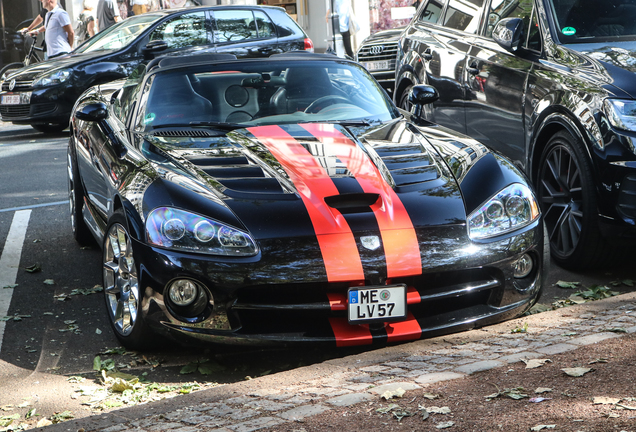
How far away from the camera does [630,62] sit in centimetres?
516

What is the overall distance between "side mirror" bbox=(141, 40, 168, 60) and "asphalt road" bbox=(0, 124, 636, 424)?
15.1 feet

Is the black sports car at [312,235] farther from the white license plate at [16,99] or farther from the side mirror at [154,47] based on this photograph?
the white license plate at [16,99]

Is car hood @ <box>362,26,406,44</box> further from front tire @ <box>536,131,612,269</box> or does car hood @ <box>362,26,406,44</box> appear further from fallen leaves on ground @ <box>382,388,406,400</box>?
fallen leaves on ground @ <box>382,388,406,400</box>

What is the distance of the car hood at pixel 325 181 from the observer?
12.8 feet

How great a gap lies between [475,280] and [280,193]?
3.31ft

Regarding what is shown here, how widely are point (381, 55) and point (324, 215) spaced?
31.8 feet

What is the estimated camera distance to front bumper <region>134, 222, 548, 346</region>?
375 centimetres

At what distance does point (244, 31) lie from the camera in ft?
40.5

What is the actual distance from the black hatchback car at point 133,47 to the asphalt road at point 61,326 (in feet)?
14.3

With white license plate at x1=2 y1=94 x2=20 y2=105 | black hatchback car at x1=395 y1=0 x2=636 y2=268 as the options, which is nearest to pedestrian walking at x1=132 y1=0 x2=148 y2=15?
white license plate at x1=2 y1=94 x2=20 y2=105

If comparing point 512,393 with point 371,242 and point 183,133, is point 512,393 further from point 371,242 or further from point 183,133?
point 183,133

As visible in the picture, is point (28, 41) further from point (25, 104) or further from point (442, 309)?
point (442, 309)

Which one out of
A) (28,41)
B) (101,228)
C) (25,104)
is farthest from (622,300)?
(28,41)

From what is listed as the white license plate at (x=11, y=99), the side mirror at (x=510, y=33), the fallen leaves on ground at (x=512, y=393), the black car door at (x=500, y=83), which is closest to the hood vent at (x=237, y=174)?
the fallen leaves on ground at (x=512, y=393)
